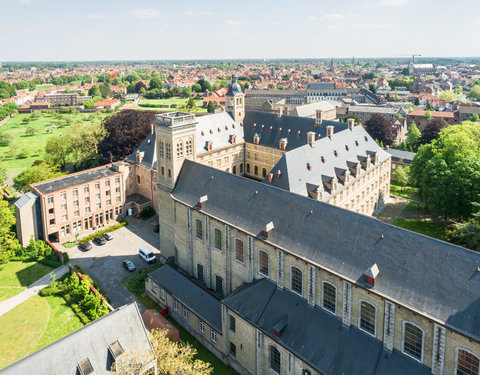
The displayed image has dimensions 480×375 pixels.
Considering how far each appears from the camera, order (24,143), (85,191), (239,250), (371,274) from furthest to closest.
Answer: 1. (24,143)
2. (85,191)
3. (239,250)
4. (371,274)

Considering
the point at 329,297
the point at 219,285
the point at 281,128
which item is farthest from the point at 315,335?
the point at 281,128

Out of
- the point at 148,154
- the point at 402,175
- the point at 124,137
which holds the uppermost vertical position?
the point at 124,137

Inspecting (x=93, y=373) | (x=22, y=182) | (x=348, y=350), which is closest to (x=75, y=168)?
(x=22, y=182)

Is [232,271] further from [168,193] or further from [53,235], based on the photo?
[53,235]

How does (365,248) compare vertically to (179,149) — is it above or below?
below

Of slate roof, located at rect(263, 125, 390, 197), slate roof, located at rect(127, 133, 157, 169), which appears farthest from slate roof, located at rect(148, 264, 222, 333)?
slate roof, located at rect(127, 133, 157, 169)

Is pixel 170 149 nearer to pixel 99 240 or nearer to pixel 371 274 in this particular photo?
pixel 99 240
